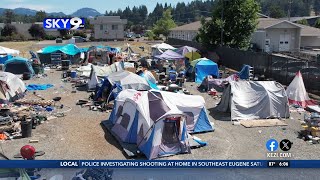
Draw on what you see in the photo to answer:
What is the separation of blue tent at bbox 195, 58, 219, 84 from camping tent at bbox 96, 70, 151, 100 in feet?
26.8

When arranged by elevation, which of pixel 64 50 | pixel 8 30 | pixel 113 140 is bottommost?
pixel 113 140

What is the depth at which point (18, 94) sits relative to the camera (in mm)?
19781

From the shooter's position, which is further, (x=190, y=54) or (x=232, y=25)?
(x=232, y=25)

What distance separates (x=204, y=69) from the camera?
84.1ft

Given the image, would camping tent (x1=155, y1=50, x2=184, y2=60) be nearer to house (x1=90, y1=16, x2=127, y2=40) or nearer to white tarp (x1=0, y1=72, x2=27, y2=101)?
white tarp (x1=0, y1=72, x2=27, y2=101)

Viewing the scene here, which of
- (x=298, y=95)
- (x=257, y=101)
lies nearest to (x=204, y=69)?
(x=298, y=95)

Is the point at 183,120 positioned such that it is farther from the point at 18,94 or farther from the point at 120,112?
the point at 18,94

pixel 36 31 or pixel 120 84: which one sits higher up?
pixel 36 31

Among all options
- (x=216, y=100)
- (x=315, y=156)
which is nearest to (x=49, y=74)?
(x=216, y=100)

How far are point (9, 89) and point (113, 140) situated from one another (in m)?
9.07

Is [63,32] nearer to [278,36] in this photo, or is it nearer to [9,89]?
[278,36]

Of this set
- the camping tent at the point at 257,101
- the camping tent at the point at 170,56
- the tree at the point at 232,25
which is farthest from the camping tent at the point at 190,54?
the camping tent at the point at 257,101

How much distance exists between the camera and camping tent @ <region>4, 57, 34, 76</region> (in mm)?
28844

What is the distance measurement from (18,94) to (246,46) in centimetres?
2301
